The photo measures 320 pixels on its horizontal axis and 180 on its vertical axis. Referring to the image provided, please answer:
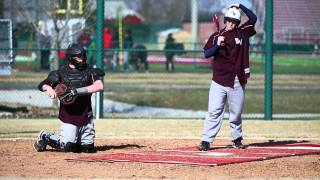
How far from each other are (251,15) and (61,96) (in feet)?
9.80

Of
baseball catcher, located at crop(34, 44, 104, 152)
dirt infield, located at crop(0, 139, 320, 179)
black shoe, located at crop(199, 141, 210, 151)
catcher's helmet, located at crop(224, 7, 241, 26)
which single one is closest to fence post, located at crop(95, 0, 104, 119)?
baseball catcher, located at crop(34, 44, 104, 152)

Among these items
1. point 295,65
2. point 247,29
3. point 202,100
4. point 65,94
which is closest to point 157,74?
point 202,100

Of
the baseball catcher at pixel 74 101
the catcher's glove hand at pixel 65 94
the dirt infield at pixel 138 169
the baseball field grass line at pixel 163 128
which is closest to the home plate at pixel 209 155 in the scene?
the dirt infield at pixel 138 169

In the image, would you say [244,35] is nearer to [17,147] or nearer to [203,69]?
[17,147]

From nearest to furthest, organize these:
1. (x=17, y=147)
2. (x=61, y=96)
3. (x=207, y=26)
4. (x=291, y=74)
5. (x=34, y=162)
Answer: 1. (x=34, y=162)
2. (x=61, y=96)
3. (x=17, y=147)
4. (x=291, y=74)
5. (x=207, y=26)

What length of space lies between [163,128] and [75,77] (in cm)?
424

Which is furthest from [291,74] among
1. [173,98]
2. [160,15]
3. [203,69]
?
[160,15]

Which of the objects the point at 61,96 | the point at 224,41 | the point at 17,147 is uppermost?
the point at 224,41

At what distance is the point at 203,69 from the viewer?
2528 centimetres

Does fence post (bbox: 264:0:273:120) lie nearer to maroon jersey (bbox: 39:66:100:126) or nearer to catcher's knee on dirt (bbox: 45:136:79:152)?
maroon jersey (bbox: 39:66:100:126)

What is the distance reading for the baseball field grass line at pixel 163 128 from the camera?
1411cm

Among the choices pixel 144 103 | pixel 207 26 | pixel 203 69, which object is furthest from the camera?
pixel 207 26

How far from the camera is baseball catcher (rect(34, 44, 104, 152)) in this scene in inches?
441

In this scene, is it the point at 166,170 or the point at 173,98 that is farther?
the point at 173,98
